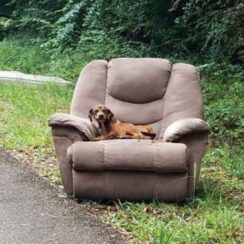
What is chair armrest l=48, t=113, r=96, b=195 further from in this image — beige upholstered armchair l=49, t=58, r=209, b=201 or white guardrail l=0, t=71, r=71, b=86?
white guardrail l=0, t=71, r=71, b=86

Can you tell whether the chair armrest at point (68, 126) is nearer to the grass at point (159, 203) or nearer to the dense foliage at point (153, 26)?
the grass at point (159, 203)

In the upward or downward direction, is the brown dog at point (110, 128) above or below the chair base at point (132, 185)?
above

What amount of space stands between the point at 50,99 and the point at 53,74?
6.55 feet

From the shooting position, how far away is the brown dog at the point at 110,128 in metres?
5.21

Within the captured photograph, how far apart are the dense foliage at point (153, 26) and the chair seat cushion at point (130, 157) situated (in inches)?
156

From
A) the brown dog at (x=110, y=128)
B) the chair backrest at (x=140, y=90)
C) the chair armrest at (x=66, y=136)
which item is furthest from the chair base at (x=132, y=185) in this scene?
the chair backrest at (x=140, y=90)

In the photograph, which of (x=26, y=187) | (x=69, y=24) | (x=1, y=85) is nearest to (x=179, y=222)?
(x=26, y=187)

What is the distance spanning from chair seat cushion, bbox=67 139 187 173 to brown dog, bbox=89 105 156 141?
0.40m

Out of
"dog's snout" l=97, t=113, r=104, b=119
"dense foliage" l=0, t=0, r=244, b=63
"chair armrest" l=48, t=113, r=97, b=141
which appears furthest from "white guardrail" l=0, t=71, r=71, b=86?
"chair armrest" l=48, t=113, r=97, b=141

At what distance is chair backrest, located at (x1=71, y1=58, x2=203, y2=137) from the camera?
219 inches

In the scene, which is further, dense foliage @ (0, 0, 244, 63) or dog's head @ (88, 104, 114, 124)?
dense foliage @ (0, 0, 244, 63)

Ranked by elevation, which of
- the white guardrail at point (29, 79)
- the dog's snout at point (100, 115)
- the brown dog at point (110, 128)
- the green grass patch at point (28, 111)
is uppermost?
the dog's snout at point (100, 115)

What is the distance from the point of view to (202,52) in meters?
10.4

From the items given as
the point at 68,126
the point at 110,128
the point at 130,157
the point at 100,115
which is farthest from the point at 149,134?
the point at 68,126
